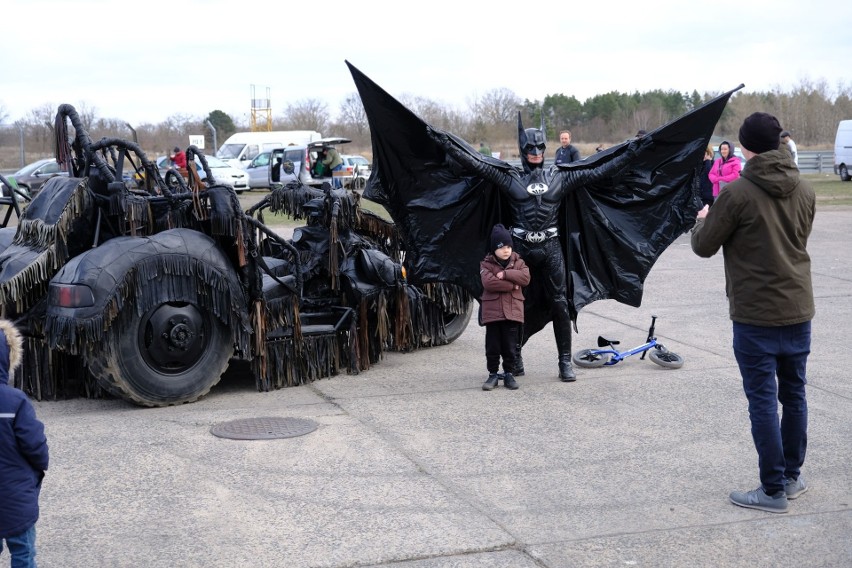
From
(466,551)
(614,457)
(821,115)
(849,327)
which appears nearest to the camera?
(466,551)

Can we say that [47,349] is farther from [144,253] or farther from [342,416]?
[342,416]

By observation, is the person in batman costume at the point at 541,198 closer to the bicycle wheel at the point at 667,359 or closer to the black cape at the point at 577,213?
the black cape at the point at 577,213

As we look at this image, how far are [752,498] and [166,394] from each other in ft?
13.0

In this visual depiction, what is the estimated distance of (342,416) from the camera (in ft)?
23.2

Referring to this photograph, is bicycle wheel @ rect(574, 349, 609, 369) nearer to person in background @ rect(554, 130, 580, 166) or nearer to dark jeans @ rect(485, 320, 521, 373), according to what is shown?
dark jeans @ rect(485, 320, 521, 373)

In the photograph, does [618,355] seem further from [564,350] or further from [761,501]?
[761,501]

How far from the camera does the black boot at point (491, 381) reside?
783 cm

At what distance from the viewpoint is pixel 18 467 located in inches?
151

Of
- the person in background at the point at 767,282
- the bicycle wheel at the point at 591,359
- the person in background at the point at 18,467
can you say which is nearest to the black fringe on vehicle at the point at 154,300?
the bicycle wheel at the point at 591,359

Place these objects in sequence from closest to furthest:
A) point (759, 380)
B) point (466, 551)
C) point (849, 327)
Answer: point (466, 551) < point (759, 380) < point (849, 327)

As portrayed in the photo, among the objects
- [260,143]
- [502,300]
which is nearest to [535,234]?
[502,300]

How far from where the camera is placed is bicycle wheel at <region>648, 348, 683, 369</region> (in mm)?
8422

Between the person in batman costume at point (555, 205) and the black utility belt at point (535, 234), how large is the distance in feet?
0.04

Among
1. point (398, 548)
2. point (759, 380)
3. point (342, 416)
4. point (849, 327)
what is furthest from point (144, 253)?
point (849, 327)
